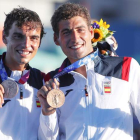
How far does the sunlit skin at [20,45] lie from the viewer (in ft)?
13.7

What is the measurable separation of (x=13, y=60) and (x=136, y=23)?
4.85m

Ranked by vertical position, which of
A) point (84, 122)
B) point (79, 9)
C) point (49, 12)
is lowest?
point (84, 122)

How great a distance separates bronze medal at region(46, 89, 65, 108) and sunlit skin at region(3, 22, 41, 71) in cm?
61

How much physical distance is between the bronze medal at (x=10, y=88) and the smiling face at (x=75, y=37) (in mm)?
701

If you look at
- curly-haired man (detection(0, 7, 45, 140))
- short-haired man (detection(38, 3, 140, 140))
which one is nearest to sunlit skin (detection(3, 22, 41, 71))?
curly-haired man (detection(0, 7, 45, 140))

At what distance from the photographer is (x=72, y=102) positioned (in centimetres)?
406

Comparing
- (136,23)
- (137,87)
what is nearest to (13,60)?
(137,87)

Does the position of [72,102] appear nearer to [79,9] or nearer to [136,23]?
[79,9]

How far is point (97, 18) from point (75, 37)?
4.52 metres

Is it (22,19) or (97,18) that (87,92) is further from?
(97,18)

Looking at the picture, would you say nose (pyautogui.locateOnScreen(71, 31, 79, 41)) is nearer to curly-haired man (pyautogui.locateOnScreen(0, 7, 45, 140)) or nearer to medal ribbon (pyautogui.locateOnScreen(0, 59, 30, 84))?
curly-haired man (pyautogui.locateOnScreen(0, 7, 45, 140))

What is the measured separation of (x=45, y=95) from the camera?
12.5ft

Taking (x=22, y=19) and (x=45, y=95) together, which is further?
(x=22, y=19)

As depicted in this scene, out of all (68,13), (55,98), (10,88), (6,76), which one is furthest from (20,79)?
(68,13)
